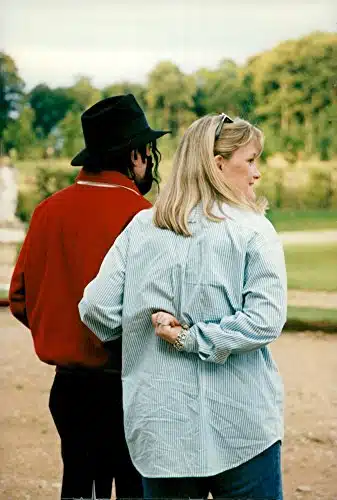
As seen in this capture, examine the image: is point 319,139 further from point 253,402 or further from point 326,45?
point 253,402

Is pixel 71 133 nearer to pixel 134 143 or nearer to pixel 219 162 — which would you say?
pixel 134 143

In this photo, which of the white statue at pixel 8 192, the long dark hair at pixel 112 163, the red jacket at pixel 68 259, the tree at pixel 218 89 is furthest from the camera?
the white statue at pixel 8 192

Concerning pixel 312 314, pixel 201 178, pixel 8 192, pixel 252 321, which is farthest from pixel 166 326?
pixel 312 314

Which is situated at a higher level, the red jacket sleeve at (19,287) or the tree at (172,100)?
the red jacket sleeve at (19,287)

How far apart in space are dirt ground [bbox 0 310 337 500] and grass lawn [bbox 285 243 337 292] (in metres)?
0.34

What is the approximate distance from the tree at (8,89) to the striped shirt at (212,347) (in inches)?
140

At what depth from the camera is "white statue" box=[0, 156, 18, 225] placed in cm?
564

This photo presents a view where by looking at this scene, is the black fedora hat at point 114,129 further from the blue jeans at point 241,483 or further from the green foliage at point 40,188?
the green foliage at point 40,188

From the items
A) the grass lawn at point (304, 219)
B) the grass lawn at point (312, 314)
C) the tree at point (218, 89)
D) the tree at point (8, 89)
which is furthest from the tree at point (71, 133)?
the grass lawn at point (312, 314)

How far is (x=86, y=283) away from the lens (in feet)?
6.45

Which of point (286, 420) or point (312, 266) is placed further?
point (312, 266)

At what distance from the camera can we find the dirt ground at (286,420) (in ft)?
11.2

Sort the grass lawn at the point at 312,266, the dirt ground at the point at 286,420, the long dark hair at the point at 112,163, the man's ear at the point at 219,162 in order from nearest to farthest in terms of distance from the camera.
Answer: the man's ear at the point at 219,162, the long dark hair at the point at 112,163, the dirt ground at the point at 286,420, the grass lawn at the point at 312,266

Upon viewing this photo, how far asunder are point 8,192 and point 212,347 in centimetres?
429
